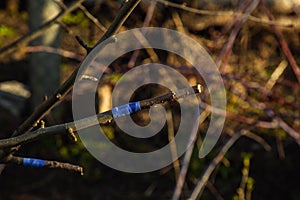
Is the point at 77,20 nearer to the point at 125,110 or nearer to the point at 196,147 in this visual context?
the point at 196,147

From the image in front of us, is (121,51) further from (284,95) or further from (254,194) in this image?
(284,95)

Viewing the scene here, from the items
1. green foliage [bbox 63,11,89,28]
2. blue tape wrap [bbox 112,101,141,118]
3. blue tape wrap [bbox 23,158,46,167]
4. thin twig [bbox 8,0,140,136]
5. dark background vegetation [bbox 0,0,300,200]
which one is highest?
green foliage [bbox 63,11,89,28]

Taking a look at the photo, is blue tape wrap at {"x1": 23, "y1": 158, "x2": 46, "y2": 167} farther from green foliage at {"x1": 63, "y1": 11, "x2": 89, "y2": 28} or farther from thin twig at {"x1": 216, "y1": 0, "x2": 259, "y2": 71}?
green foliage at {"x1": 63, "y1": 11, "x2": 89, "y2": 28}

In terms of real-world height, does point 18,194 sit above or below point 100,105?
below

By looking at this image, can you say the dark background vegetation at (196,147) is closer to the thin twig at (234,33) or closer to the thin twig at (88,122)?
the thin twig at (234,33)

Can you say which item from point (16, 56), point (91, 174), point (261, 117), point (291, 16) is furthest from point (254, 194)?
point (16, 56)

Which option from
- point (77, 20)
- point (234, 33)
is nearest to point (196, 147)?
point (77, 20)

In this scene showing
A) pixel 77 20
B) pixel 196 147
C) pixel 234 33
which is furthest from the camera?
pixel 77 20

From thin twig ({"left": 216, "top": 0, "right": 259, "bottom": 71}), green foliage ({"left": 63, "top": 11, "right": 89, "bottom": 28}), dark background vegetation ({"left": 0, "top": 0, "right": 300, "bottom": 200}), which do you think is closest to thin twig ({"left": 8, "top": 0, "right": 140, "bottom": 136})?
thin twig ({"left": 216, "top": 0, "right": 259, "bottom": 71})
